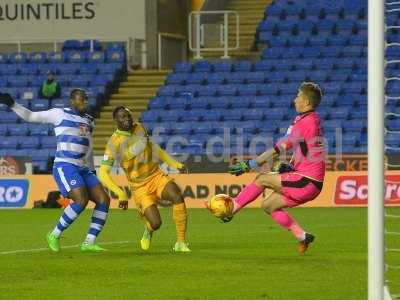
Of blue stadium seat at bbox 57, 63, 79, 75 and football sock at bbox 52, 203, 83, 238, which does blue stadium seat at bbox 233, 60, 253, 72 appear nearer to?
blue stadium seat at bbox 57, 63, 79, 75

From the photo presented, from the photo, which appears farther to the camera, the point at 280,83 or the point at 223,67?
the point at 223,67

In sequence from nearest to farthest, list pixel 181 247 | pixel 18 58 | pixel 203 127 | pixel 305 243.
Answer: pixel 305 243 < pixel 181 247 < pixel 203 127 < pixel 18 58

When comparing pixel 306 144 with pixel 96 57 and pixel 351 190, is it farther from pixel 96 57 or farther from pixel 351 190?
pixel 96 57

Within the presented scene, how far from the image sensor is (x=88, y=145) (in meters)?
14.4

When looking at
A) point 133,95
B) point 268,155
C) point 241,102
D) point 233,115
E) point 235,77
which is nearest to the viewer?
point 268,155

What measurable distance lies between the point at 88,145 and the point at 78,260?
1.80 metres

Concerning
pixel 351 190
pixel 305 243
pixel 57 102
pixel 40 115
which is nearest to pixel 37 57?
pixel 57 102

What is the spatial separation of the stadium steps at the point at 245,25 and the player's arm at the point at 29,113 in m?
19.7

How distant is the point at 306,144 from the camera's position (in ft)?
42.2

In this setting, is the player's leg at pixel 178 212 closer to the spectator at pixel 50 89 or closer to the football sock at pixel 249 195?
the football sock at pixel 249 195

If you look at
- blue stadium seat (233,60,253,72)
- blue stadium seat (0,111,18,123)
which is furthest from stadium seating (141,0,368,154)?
blue stadium seat (0,111,18,123)

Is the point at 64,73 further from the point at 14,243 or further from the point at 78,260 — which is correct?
the point at 78,260

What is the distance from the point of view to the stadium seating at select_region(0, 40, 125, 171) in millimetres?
31328

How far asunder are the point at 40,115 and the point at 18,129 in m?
18.0
